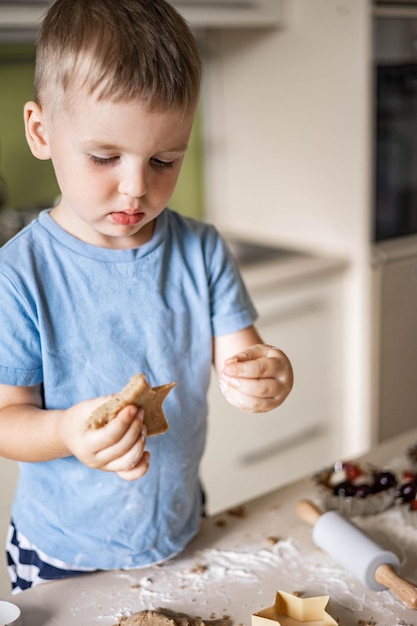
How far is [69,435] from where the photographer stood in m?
0.72

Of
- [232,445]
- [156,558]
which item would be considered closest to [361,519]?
[156,558]

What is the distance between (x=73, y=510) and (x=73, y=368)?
172 mm

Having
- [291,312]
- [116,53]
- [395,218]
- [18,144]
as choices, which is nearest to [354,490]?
[116,53]

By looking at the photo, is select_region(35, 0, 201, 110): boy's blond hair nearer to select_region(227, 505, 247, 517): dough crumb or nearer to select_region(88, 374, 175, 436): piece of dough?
select_region(88, 374, 175, 436): piece of dough

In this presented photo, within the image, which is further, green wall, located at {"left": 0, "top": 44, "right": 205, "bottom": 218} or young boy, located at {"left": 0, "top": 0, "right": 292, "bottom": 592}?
green wall, located at {"left": 0, "top": 44, "right": 205, "bottom": 218}

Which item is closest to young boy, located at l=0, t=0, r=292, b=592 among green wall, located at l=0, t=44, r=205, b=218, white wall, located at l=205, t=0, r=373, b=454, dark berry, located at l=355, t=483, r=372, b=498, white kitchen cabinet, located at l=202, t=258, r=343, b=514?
dark berry, located at l=355, t=483, r=372, b=498

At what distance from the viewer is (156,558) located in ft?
3.01

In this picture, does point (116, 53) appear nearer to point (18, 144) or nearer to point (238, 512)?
point (238, 512)

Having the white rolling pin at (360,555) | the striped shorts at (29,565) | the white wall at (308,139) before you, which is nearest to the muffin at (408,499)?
the white rolling pin at (360,555)

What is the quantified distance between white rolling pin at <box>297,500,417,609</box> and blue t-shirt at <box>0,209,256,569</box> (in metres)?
0.17

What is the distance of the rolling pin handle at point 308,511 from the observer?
38.9 inches

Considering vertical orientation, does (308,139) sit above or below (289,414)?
above

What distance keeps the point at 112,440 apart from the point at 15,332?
0.63 feet

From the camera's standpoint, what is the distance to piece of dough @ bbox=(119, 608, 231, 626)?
0.79m
